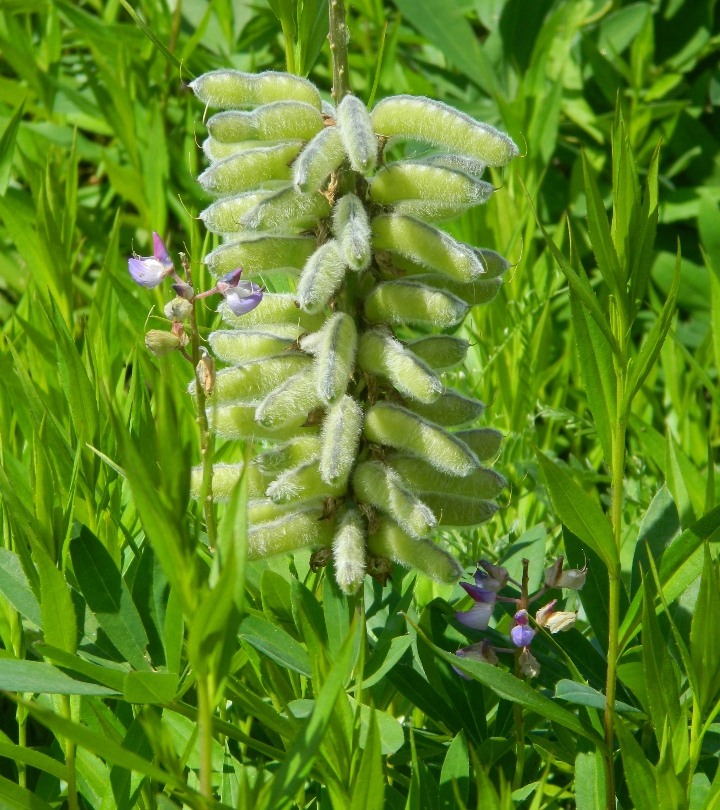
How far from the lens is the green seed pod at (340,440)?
1038mm

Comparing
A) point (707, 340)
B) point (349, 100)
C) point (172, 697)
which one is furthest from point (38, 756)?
point (707, 340)

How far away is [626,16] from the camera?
9.79 feet

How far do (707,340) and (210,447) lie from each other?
5.01 ft

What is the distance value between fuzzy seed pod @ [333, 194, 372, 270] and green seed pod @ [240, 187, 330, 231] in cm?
3

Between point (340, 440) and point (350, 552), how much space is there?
0.12 m

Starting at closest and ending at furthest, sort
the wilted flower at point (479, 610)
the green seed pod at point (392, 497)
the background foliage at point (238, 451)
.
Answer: the background foliage at point (238, 451), the green seed pod at point (392, 497), the wilted flower at point (479, 610)

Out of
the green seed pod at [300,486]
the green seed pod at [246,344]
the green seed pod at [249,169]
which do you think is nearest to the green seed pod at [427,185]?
the green seed pod at [249,169]

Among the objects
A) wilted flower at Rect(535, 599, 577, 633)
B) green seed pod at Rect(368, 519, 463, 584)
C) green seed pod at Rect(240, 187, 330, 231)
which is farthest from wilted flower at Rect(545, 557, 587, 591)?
green seed pod at Rect(240, 187, 330, 231)

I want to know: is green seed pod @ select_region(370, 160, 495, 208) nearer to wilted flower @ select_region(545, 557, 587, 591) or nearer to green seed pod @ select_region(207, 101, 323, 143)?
green seed pod @ select_region(207, 101, 323, 143)

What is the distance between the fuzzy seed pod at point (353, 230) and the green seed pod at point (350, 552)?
280 millimetres

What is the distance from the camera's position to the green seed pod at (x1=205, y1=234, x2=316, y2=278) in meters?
1.13

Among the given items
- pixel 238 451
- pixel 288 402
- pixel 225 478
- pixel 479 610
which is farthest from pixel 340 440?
pixel 238 451

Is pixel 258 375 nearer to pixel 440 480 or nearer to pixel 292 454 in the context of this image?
pixel 292 454

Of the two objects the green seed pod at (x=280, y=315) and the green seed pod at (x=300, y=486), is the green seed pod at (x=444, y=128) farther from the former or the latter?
the green seed pod at (x=300, y=486)
